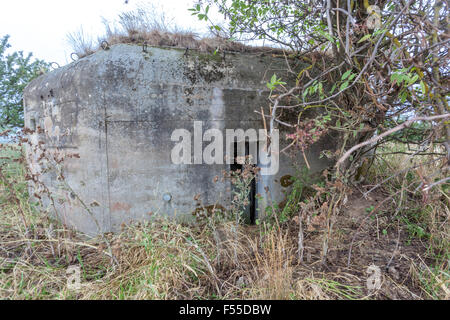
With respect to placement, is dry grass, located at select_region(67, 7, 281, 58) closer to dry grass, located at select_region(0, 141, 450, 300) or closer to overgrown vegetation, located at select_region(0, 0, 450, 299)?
overgrown vegetation, located at select_region(0, 0, 450, 299)

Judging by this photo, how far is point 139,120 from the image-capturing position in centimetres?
299

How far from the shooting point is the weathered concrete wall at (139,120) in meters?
2.93

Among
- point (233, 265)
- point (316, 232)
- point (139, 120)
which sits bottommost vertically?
point (233, 265)

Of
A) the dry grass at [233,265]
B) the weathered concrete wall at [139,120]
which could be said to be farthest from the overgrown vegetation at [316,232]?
the weathered concrete wall at [139,120]

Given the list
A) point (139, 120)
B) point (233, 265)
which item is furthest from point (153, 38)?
point (233, 265)

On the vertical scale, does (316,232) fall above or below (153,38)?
below

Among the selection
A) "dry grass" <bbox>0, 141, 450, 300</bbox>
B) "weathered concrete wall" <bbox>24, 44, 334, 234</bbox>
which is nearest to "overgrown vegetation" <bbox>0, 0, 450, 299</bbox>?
"dry grass" <bbox>0, 141, 450, 300</bbox>

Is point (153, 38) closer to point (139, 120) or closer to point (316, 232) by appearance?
point (139, 120)

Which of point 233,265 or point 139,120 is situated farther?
point 139,120

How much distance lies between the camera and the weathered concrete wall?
293cm

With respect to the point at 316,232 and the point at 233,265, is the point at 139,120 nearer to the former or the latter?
the point at 233,265
